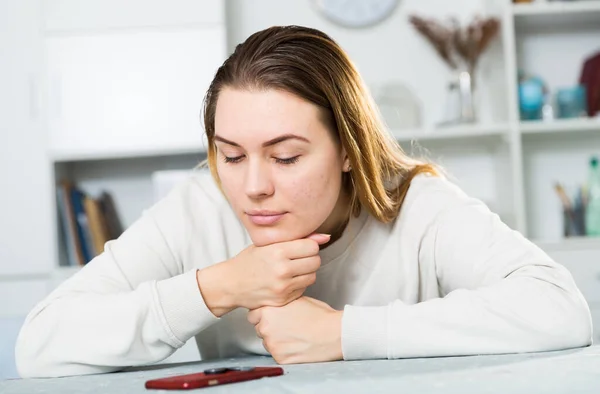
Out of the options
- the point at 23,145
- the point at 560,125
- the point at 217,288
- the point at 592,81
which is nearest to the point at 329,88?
the point at 217,288

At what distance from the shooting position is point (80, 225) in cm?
327

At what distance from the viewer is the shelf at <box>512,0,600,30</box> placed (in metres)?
3.19

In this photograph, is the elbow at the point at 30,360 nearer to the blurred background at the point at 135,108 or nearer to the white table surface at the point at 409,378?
the white table surface at the point at 409,378

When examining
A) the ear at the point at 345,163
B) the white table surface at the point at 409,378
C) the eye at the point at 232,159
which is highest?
the eye at the point at 232,159

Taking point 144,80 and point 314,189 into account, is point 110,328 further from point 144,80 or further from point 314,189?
point 144,80

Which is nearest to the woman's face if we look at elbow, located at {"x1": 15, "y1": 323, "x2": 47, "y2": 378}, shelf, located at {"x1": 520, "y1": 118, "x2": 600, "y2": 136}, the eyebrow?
the eyebrow

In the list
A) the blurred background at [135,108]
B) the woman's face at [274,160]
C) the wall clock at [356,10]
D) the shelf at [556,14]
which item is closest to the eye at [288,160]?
the woman's face at [274,160]

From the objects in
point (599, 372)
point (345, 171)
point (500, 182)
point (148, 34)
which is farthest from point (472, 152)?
point (599, 372)

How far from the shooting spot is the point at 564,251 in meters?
3.04

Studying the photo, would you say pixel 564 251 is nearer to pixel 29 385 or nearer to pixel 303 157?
pixel 303 157

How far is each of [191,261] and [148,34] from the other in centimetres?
178

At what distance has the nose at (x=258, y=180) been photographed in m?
1.34

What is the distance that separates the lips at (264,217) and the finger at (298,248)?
0.04 m

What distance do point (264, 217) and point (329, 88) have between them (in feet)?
0.76
